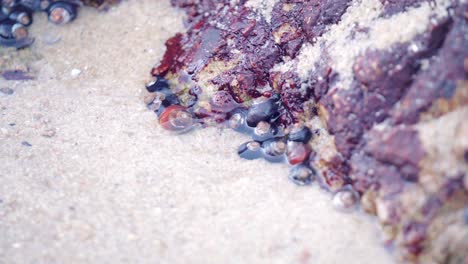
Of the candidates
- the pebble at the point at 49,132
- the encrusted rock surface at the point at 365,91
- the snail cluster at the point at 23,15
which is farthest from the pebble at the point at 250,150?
the snail cluster at the point at 23,15

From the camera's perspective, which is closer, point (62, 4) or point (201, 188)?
point (201, 188)

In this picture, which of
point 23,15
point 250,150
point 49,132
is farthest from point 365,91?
point 23,15

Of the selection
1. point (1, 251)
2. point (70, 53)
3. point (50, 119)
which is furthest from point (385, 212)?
point (70, 53)

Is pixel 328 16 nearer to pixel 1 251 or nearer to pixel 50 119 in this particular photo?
pixel 50 119

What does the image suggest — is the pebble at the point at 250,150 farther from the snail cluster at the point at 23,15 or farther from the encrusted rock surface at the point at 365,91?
the snail cluster at the point at 23,15

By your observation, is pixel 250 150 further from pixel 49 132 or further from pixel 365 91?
pixel 49 132

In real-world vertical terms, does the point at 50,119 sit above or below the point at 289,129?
below
